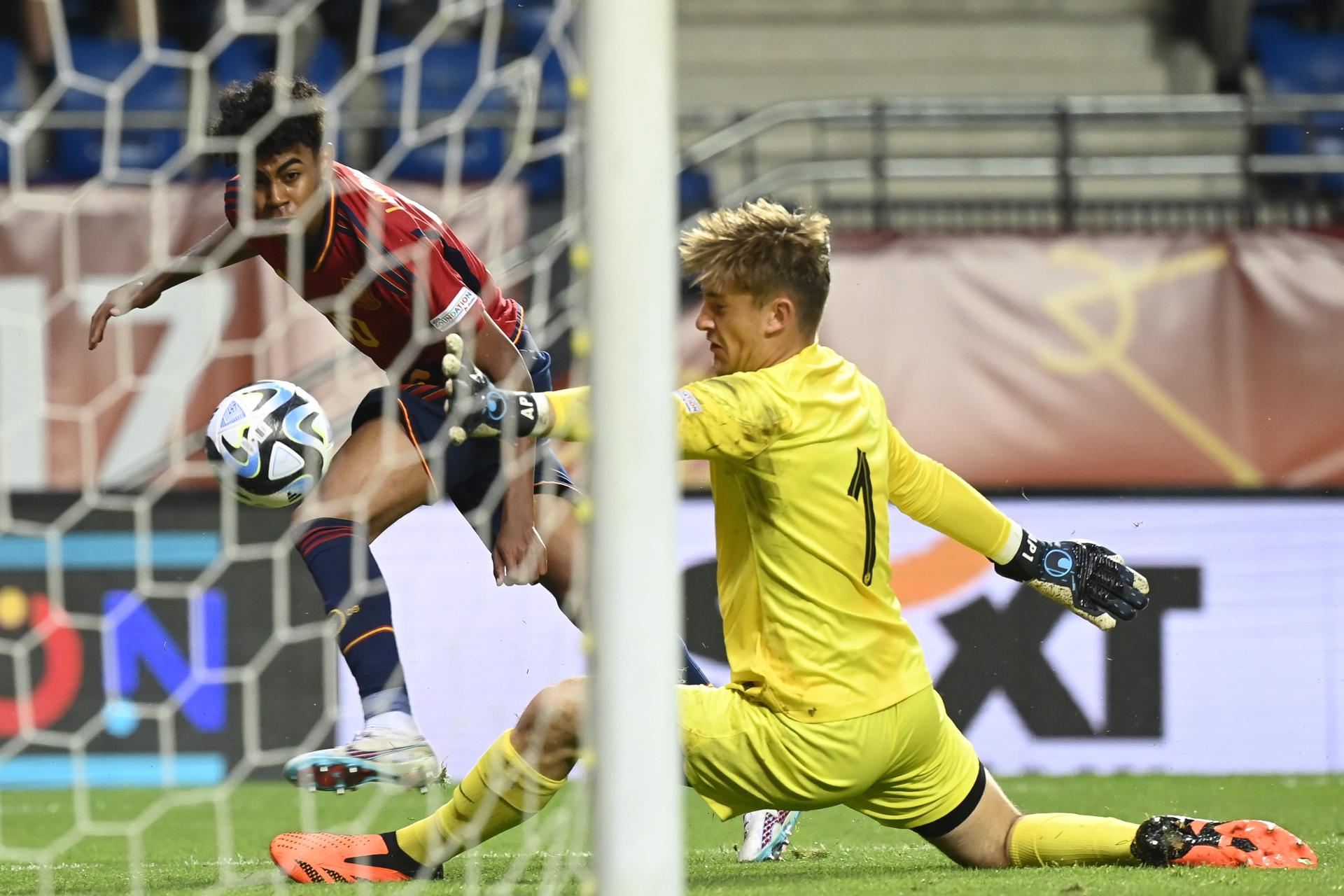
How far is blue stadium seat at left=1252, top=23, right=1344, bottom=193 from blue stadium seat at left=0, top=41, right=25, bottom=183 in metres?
7.18

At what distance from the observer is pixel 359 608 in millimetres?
3703

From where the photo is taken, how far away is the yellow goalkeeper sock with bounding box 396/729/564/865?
132 inches

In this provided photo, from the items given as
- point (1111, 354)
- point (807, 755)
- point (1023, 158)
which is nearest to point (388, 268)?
point (807, 755)

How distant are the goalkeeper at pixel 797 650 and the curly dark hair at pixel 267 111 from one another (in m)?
0.89

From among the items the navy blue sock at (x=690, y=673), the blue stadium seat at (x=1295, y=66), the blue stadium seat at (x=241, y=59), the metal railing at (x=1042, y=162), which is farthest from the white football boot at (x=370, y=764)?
the blue stadium seat at (x=1295, y=66)

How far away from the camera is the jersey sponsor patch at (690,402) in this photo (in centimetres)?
315

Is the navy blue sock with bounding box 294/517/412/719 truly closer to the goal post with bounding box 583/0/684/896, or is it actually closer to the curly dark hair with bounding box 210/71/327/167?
the curly dark hair with bounding box 210/71/327/167

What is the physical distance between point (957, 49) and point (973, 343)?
3.91 m

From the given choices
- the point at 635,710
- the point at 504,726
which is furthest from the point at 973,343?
the point at 635,710

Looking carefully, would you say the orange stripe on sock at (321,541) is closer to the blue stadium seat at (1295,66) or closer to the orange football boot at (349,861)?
the orange football boot at (349,861)

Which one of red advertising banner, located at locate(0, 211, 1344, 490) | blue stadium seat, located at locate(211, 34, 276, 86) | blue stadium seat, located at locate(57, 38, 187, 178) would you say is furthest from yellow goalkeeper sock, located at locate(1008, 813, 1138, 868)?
blue stadium seat, located at locate(211, 34, 276, 86)

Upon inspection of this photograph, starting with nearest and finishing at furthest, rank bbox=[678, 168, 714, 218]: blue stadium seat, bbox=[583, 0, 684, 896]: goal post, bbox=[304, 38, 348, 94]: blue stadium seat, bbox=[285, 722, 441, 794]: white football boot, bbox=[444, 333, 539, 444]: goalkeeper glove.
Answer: bbox=[583, 0, 684, 896]: goal post → bbox=[444, 333, 539, 444]: goalkeeper glove → bbox=[285, 722, 441, 794]: white football boot → bbox=[678, 168, 714, 218]: blue stadium seat → bbox=[304, 38, 348, 94]: blue stadium seat

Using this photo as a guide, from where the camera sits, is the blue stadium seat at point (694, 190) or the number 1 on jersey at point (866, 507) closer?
the number 1 on jersey at point (866, 507)

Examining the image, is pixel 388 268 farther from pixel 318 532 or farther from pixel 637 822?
pixel 637 822
